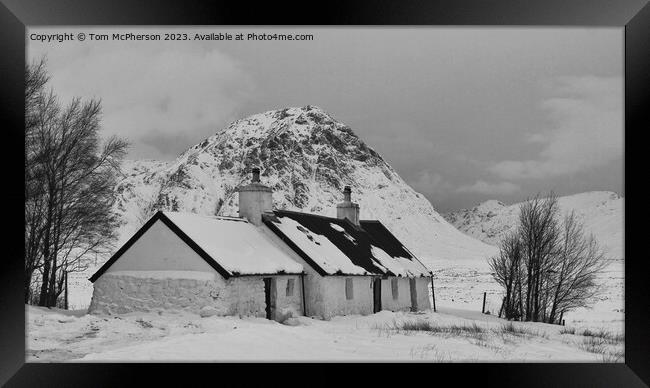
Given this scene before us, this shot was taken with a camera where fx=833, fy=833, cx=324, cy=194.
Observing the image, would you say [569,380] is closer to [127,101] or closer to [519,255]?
[519,255]

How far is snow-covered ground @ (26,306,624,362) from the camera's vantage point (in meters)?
18.1

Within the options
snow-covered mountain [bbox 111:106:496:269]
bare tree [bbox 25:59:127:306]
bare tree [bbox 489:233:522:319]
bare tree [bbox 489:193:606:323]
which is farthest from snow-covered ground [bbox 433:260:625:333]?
snow-covered mountain [bbox 111:106:496:269]

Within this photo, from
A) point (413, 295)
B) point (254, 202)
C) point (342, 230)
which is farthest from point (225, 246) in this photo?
point (413, 295)

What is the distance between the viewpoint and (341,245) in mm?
32500

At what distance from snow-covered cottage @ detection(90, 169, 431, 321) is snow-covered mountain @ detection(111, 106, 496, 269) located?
76110mm

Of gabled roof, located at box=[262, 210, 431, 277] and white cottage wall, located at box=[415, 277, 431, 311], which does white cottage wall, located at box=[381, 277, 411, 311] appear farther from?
white cottage wall, located at box=[415, 277, 431, 311]

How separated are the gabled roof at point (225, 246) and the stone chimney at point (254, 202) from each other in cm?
92

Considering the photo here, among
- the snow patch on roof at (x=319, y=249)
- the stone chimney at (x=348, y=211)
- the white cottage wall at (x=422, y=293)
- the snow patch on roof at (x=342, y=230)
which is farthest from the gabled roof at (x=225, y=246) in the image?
the white cottage wall at (x=422, y=293)

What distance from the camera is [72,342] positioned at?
64.8 ft

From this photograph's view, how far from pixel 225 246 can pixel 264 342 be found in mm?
7173

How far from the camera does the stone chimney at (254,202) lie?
30.0 metres
